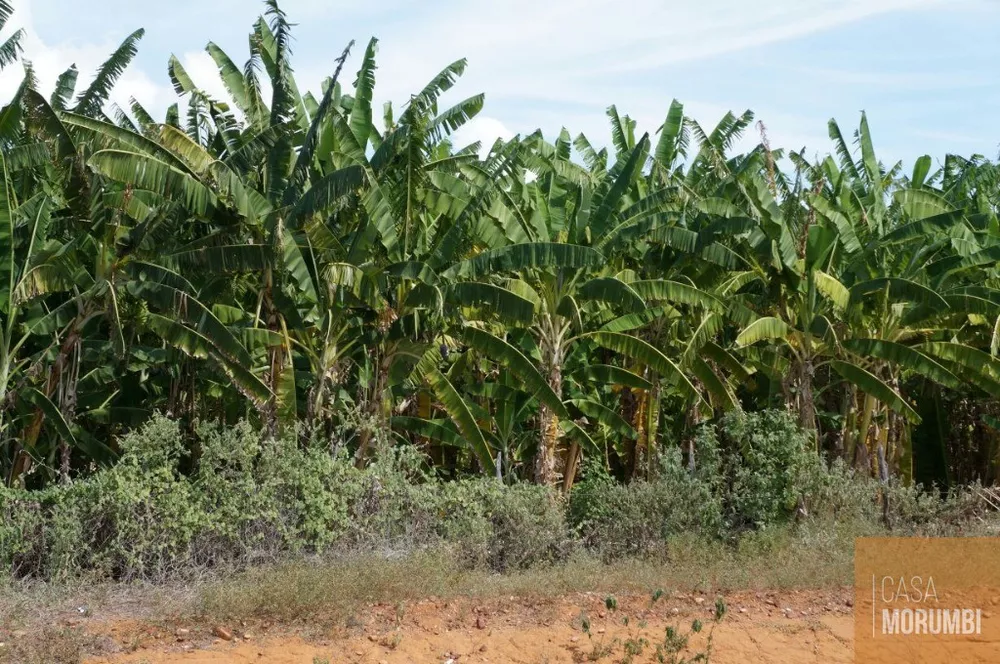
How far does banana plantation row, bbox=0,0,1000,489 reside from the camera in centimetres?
1056

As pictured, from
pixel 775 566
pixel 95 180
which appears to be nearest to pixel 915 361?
pixel 775 566

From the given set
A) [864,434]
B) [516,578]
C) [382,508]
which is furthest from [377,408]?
[864,434]

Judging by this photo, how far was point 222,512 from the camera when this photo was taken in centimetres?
970

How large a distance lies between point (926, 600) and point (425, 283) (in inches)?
228

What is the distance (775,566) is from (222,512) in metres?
5.45

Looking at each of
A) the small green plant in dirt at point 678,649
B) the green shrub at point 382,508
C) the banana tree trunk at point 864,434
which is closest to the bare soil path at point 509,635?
the small green plant in dirt at point 678,649

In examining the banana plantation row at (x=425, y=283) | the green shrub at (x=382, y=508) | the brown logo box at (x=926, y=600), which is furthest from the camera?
the banana plantation row at (x=425, y=283)

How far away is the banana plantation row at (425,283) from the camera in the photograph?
34.7 ft

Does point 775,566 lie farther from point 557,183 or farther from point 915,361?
point 557,183

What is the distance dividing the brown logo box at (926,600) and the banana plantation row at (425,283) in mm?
1875

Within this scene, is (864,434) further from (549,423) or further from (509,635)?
(509,635)

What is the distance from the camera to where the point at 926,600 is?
9.52 metres

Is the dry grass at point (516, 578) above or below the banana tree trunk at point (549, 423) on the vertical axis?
below

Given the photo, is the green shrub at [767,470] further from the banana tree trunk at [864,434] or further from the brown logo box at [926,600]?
the banana tree trunk at [864,434]
